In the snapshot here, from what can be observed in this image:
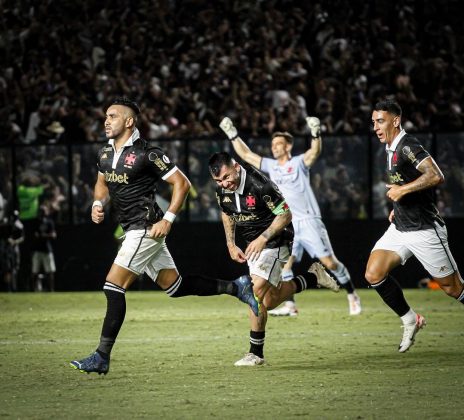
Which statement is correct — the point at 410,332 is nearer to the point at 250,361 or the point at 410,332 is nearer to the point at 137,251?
the point at 250,361

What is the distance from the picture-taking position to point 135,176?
30.6 feet

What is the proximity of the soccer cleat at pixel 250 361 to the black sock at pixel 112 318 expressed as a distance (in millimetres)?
1270

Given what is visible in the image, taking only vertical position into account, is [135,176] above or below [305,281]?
above

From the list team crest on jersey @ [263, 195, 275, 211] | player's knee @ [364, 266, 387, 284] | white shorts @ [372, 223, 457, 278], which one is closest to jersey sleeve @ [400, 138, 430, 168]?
white shorts @ [372, 223, 457, 278]

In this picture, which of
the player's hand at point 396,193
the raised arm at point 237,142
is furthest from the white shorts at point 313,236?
the player's hand at point 396,193

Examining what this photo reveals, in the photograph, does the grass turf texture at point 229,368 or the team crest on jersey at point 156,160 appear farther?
the team crest on jersey at point 156,160

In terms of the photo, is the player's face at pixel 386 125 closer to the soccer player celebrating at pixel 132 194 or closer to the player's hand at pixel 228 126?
the soccer player celebrating at pixel 132 194

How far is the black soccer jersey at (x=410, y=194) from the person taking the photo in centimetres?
984

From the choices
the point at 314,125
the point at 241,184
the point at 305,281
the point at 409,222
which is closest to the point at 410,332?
the point at 409,222

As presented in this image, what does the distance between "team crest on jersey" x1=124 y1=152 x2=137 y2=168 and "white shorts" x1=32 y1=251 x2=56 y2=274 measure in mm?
12035

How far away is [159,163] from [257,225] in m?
1.20

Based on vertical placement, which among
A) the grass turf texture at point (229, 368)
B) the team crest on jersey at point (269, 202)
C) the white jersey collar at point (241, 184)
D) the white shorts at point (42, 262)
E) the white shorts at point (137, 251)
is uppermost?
the white jersey collar at point (241, 184)

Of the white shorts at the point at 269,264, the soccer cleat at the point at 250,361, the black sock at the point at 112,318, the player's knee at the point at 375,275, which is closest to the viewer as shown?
the black sock at the point at 112,318

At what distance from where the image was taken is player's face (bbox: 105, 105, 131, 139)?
30.5 feet
